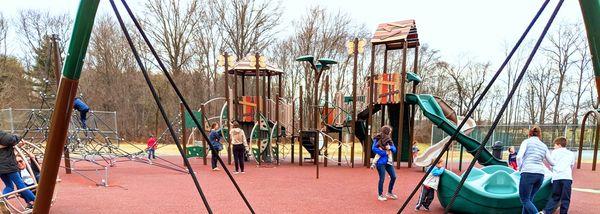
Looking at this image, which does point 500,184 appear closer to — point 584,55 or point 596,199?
point 596,199

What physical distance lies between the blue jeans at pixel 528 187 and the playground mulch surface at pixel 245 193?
5.31 ft

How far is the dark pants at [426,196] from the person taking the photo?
6480 millimetres

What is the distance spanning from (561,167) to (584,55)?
33.8 metres

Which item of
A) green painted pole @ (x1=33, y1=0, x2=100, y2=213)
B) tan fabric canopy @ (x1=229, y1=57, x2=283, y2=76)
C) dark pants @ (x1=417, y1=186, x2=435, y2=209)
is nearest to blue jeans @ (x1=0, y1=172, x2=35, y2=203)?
green painted pole @ (x1=33, y1=0, x2=100, y2=213)

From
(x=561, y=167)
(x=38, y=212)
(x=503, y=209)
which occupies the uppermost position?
(x=38, y=212)

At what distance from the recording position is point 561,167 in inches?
215

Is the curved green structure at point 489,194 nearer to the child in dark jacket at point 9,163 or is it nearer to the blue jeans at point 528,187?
the blue jeans at point 528,187

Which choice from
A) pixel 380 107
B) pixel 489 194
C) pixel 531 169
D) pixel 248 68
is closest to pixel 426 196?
pixel 489 194

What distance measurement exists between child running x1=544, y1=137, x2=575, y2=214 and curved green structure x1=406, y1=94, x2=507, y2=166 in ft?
19.3

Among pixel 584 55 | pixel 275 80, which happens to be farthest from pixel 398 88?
pixel 584 55

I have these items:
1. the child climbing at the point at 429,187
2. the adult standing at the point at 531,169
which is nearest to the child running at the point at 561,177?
the adult standing at the point at 531,169

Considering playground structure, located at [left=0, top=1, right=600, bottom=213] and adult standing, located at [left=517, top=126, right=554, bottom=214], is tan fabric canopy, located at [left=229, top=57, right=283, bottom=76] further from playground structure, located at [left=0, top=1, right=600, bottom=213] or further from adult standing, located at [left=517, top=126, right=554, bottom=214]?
adult standing, located at [left=517, top=126, right=554, bottom=214]

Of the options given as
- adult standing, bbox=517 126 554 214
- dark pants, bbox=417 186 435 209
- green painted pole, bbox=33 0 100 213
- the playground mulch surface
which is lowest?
the playground mulch surface

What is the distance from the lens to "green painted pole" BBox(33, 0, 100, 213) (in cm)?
196
